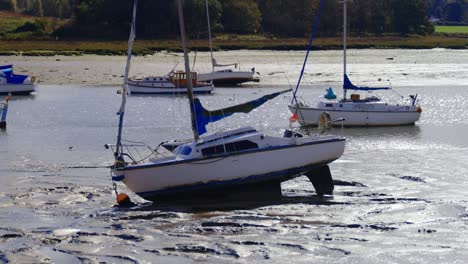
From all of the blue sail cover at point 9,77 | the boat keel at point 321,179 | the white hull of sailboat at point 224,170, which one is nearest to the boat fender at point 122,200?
the white hull of sailboat at point 224,170

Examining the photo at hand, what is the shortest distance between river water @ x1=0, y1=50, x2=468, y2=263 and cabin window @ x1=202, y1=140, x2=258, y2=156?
1.67 m

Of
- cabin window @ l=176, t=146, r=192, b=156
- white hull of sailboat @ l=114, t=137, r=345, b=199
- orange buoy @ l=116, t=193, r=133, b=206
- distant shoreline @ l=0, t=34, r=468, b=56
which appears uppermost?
cabin window @ l=176, t=146, r=192, b=156

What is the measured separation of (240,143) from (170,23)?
106871mm

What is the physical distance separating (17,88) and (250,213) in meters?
44.0

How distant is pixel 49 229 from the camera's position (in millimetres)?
26969

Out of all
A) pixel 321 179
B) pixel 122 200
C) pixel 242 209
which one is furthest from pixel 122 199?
pixel 321 179

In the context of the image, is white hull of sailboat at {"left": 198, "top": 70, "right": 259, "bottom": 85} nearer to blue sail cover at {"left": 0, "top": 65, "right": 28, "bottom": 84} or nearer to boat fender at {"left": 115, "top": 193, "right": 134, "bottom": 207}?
blue sail cover at {"left": 0, "top": 65, "right": 28, "bottom": 84}

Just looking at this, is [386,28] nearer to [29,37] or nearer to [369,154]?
[29,37]

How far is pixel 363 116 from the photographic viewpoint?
166 ft

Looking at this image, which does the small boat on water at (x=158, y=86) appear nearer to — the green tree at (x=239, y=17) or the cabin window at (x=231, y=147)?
the cabin window at (x=231, y=147)

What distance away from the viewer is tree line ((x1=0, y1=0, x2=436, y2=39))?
13588 cm

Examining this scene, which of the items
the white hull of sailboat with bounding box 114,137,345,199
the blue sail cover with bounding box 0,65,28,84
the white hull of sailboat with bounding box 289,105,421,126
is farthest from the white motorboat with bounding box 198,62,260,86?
the white hull of sailboat with bounding box 114,137,345,199

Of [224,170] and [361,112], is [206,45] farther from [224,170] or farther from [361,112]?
[224,170]

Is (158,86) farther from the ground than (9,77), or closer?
closer
